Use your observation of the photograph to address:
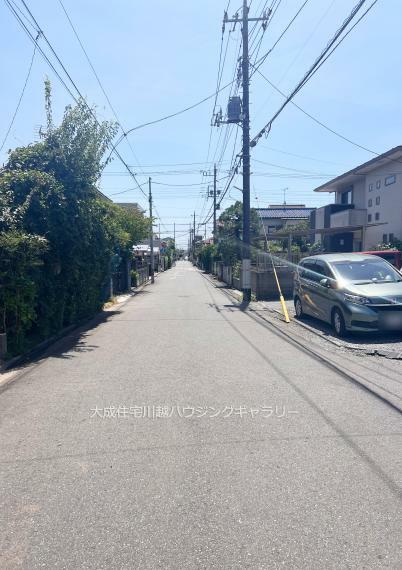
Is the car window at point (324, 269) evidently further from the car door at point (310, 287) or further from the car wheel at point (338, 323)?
the car wheel at point (338, 323)

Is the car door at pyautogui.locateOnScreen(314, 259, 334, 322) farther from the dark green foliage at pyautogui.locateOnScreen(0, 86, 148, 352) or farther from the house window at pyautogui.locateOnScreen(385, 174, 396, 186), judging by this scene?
the house window at pyautogui.locateOnScreen(385, 174, 396, 186)

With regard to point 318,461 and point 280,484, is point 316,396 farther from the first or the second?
point 280,484

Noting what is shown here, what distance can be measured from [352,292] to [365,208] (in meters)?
19.8

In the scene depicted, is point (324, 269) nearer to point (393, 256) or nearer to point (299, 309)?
point (299, 309)

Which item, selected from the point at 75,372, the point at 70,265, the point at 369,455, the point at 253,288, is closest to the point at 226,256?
the point at 253,288

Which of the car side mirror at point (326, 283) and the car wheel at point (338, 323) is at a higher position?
the car side mirror at point (326, 283)

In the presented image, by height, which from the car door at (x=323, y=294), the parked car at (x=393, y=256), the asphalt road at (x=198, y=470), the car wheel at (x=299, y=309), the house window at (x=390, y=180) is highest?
the house window at (x=390, y=180)

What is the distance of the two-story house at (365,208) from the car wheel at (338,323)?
36.9ft

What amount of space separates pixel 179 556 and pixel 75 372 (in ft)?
15.7

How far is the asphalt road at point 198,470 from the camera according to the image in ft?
8.91

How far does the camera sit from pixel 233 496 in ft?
10.8

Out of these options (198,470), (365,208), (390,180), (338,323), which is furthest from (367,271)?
(365,208)

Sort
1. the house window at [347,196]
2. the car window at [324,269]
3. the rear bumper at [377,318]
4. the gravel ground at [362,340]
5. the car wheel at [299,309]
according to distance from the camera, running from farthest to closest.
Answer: the house window at [347,196], the car wheel at [299,309], the car window at [324,269], the rear bumper at [377,318], the gravel ground at [362,340]

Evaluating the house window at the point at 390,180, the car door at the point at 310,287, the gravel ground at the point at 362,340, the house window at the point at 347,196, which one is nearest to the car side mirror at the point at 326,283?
the car door at the point at 310,287
